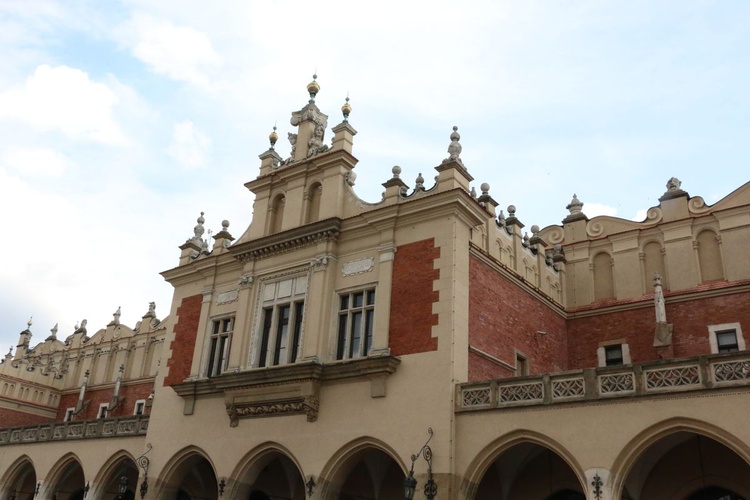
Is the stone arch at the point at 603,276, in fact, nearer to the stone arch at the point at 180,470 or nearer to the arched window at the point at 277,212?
the arched window at the point at 277,212

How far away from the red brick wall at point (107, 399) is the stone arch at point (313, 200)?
18.1m

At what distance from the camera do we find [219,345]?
82.0ft

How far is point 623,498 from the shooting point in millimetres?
17219

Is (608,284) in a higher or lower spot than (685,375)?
higher

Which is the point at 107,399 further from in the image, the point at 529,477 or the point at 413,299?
the point at 529,477

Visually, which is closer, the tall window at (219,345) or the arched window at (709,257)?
the arched window at (709,257)

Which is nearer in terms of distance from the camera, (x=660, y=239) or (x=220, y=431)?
(x=220, y=431)

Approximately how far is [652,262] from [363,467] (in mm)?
11739

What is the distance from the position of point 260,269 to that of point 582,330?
36.6ft

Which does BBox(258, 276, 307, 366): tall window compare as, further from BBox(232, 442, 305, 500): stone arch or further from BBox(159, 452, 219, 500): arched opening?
BBox(159, 452, 219, 500): arched opening

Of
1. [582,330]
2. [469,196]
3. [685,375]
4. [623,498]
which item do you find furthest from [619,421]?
[582,330]

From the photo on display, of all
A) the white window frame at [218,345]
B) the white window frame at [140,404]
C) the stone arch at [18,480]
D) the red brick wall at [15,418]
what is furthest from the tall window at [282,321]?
the red brick wall at [15,418]

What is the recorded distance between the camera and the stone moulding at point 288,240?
73.3 feet

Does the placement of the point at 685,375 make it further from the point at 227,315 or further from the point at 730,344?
the point at 227,315
